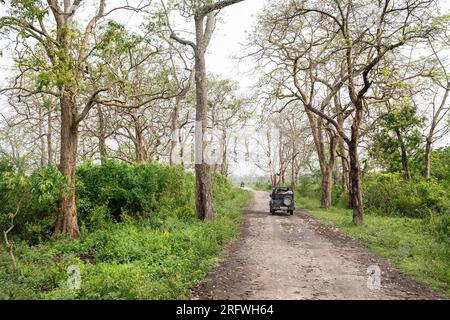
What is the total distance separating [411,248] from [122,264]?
8.01 m

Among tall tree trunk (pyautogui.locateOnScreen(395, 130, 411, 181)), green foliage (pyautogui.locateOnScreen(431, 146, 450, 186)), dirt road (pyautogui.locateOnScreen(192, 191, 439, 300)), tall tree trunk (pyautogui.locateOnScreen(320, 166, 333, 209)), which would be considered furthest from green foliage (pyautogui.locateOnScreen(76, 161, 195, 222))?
green foliage (pyautogui.locateOnScreen(431, 146, 450, 186))

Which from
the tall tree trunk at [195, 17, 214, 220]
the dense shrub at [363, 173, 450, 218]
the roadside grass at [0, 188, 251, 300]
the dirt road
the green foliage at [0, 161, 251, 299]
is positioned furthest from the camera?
the dense shrub at [363, 173, 450, 218]

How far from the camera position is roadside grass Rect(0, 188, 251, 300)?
6.12 m

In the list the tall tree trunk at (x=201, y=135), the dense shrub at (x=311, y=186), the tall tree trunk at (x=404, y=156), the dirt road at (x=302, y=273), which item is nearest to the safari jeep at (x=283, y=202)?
the tall tree trunk at (x=201, y=135)

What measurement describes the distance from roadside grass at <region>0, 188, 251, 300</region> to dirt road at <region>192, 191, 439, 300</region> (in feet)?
Answer: 1.66

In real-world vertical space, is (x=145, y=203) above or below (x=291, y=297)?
above

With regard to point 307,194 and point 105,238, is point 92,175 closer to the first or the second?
point 105,238

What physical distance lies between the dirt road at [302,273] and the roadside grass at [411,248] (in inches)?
15.5

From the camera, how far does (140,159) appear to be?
24.0m

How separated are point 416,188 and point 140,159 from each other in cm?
1656

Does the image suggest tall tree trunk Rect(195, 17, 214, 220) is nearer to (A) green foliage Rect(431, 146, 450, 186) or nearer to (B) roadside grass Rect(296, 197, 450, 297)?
(B) roadside grass Rect(296, 197, 450, 297)

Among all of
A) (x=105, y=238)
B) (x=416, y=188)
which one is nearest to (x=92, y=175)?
(x=105, y=238)

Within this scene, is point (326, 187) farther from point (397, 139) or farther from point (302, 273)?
point (302, 273)

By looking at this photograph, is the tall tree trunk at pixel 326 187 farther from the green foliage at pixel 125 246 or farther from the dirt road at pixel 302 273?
the dirt road at pixel 302 273
